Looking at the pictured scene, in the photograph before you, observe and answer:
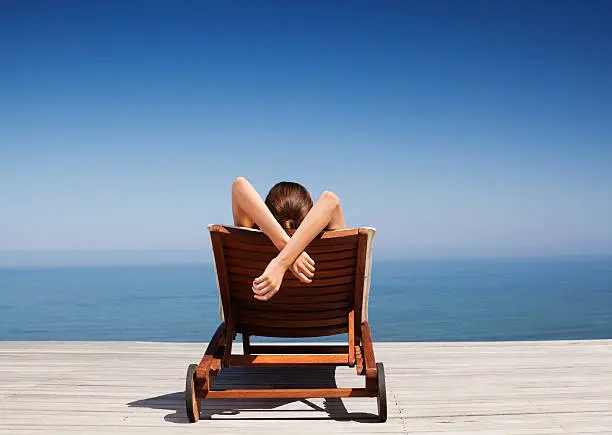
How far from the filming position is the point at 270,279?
2.82m

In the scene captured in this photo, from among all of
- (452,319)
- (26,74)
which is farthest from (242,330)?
(452,319)

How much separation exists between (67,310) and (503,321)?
201 feet

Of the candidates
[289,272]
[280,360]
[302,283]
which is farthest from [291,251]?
[280,360]

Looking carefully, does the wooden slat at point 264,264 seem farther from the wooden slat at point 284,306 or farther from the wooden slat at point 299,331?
the wooden slat at point 299,331

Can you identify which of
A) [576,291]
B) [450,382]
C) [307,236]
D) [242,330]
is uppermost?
[307,236]

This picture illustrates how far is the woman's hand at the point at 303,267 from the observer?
9.65ft

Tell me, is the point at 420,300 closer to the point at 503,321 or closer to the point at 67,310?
the point at 503,321

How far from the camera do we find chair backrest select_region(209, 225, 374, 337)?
2.99 metres

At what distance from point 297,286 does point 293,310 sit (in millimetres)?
210

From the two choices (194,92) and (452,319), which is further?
(452,319)

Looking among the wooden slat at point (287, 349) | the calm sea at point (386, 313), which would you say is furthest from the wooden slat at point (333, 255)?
the calm sea at point (386, 313)

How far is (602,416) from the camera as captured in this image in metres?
3.11

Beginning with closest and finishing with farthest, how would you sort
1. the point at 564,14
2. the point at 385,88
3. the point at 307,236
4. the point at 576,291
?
the point at 307,236 → the point at 564,14 → the point at 385,88 → the point at 576,291

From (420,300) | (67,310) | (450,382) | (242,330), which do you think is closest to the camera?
(242,330)
